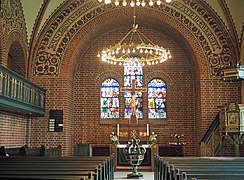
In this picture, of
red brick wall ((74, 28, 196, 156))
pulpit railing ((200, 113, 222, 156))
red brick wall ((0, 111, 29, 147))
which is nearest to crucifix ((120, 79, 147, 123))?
red brick wall ((74, 28, 196, 156))

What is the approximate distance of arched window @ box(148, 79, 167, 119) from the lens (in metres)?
19.8

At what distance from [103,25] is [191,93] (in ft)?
20.1

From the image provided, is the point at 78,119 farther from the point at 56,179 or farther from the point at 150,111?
the point at 56,179

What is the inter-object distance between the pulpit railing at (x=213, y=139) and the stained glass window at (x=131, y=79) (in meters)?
4.29

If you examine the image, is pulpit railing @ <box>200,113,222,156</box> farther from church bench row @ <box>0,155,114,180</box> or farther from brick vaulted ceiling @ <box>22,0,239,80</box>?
church bench row @ <box>0,155,114,180</box>

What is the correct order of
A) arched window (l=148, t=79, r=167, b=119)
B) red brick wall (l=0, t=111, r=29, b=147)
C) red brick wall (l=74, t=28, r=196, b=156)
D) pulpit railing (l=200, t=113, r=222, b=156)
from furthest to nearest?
1. arched window (l=148, t=79, r=167, b=119)
2. red brick wall (l=74, t=28, r=196, b=156)
3. pulpit railing (l=200, t=113, r=222, b=156)
4. red brick wall (l=0, t=111, r=29, b=147)

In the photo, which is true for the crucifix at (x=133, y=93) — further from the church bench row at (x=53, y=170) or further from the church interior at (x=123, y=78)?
the church bench row at (x=53, y=170)

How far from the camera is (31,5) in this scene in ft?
55.7

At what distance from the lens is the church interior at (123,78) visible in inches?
650

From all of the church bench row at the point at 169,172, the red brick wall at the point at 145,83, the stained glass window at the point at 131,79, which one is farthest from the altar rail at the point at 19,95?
the church bench row at the point at 169,172

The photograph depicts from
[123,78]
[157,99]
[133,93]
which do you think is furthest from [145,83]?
[133,93]

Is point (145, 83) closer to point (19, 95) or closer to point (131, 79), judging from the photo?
point (131, 79)

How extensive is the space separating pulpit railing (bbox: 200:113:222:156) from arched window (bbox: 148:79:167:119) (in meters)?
3.53

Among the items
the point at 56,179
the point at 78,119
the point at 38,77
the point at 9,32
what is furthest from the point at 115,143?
the point at 56,179
